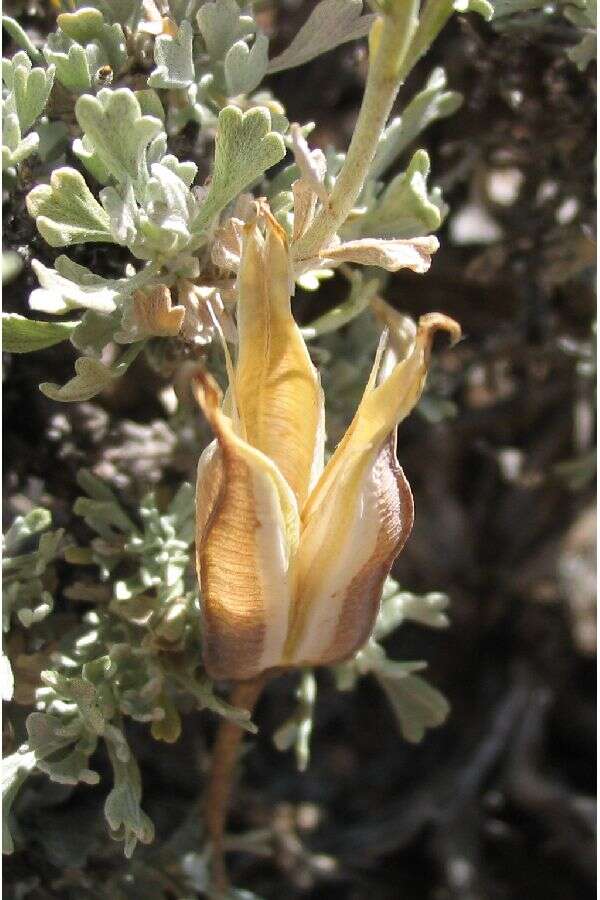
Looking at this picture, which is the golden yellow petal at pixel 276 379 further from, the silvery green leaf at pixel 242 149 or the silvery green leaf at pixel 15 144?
the silvery green leaf at pixel 15 144

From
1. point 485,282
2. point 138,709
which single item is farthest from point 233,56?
point 485,282

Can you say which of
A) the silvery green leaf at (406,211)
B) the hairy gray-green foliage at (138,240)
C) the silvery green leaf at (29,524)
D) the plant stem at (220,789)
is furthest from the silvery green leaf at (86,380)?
A: the plant stem at (220,789)

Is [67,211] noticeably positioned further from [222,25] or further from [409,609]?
[409,609]

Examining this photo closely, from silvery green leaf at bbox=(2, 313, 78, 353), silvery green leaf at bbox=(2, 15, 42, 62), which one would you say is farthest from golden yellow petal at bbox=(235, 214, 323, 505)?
silvery green leaf at bbox=(2, 15, 42, 62)

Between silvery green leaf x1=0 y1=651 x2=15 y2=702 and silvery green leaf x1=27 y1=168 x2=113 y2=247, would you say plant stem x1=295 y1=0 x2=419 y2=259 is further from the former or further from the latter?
silvery green leaf x1=0 y1=651 x2=15 y2=702

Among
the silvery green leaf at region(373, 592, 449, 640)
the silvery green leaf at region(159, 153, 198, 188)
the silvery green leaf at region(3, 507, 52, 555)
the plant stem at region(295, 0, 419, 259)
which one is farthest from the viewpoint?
the silvery green leaf at region(373, 592, 449, 640)
